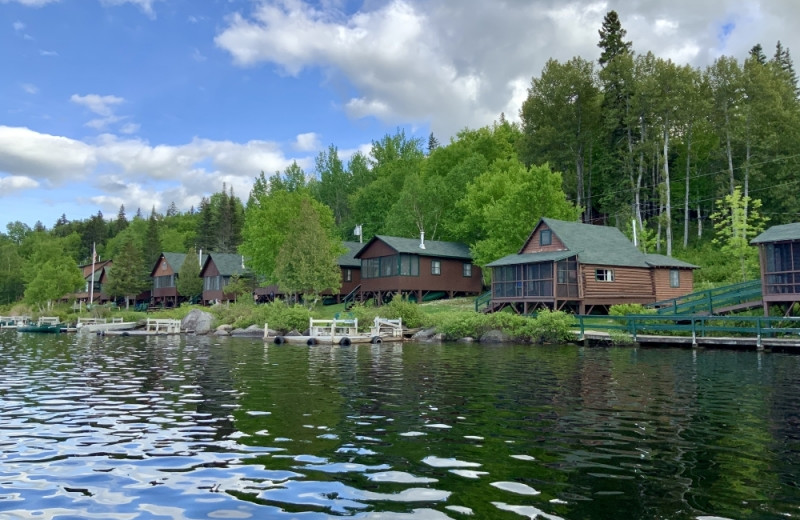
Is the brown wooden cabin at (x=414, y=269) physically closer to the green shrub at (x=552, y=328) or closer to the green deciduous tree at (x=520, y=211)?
the green deciduous tree at (x=520, y=211)

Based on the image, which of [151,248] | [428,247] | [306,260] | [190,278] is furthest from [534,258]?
[151,248]

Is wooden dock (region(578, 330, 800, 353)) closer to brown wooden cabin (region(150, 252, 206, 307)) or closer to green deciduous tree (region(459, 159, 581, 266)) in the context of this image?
green deciduous tree (region(459, 159, 581, 266))

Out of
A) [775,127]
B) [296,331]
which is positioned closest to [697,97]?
[775,127]

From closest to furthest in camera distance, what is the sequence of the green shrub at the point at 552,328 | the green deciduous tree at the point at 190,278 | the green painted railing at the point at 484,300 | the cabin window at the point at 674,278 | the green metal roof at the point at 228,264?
the green shrub at the point at 552,328 < the cabin window at the point at 674,278 < the green painted railing at the point at 484,300 < the green metal roof at the point at 228,264 < the green deciduous tree at the point at 190,278

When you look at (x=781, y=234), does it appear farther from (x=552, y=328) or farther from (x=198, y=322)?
(x=198, y=322)

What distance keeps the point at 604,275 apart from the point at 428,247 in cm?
1930

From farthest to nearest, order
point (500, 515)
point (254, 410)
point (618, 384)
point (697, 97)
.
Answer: point (697, 97)
point (618, 384)
point (254, 410)
point (500, 515)

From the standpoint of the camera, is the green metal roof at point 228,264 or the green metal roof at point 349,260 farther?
the green metal roof at point 228,264

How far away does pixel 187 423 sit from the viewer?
11.7 metres

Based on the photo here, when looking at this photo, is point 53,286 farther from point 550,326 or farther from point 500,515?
point 500,515

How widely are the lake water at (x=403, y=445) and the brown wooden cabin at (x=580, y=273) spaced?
864 inches

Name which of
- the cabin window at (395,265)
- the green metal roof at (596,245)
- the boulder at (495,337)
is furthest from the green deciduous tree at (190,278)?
the boulder at (495,337)

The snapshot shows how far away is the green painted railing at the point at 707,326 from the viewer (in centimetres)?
2870

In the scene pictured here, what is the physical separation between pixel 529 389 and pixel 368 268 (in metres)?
43.8
